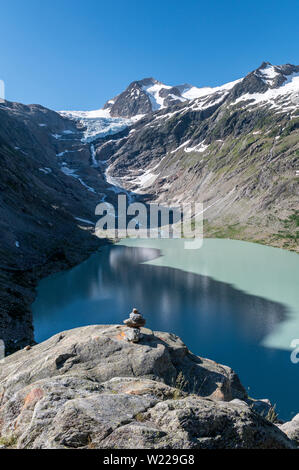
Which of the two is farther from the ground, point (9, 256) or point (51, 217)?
point (51, 217)

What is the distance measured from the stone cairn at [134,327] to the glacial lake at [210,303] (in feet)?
42.6

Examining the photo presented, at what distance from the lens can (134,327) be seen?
43.2ft

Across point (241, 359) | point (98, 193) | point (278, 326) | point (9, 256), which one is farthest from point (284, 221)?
point (98, 193)

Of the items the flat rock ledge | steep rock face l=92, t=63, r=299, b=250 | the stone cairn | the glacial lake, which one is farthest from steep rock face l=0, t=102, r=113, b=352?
steep rock face l=92, t=63, r=299, b=250

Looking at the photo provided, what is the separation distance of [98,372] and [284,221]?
84.3 meters

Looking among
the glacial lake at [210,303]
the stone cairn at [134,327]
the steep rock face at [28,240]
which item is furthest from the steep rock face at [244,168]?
the stone cairn at [134,327]

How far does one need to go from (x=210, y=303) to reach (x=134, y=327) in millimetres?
26260

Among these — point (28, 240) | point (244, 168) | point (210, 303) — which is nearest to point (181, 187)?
point (244, 168)

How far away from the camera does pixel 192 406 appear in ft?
18.7

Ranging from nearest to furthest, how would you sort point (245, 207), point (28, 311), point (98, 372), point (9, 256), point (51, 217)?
point (98, 372), point (28, 311), point (9, 256), point (51, 217), point (245, 207)

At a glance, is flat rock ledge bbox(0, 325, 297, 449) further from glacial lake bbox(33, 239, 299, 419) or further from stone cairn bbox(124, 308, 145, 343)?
glacial lake bbox(33, 239, 299, 419)

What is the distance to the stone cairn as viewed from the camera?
11797 millimetres

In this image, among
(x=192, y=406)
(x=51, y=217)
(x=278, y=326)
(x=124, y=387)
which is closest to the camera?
(x=192, y=406)
